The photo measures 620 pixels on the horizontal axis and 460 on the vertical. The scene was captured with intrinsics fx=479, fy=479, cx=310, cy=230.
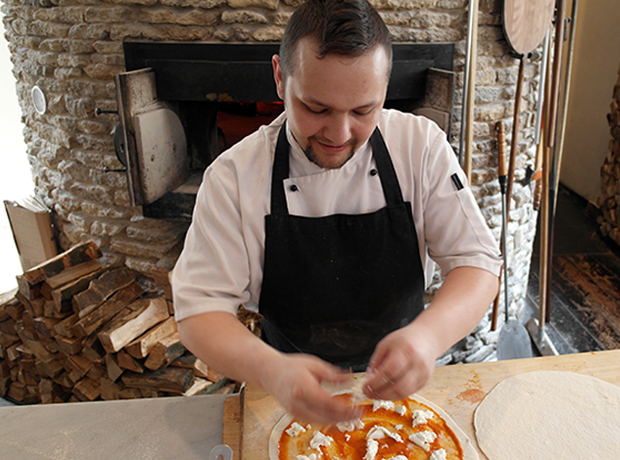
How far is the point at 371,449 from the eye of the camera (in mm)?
1190

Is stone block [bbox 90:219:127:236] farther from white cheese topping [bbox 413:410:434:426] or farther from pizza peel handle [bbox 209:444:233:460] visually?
white cheese topping [bbox 413:410:434:426]

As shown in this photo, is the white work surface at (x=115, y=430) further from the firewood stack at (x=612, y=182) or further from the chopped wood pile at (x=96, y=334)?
the firewood stack at (x=612, y=182)

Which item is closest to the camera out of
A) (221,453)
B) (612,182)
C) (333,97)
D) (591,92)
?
(333,97)

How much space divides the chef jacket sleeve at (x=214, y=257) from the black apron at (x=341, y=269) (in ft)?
0.32

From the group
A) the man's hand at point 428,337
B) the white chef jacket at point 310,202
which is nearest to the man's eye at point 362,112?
the white chef jacket at point 310,202

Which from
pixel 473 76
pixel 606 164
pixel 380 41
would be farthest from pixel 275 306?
pixel 606 164

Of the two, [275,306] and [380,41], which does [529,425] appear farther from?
[380,41]

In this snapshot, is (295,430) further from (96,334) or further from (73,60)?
(73,60)

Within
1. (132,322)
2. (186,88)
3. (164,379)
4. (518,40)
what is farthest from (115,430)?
(518,40)

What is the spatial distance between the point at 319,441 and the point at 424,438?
0.27 metres

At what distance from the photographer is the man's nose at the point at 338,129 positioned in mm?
1150

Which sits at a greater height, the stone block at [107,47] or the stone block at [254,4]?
the stone block at [254,4]

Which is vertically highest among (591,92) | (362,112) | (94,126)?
(362,112)

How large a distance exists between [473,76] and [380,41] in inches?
62.9
